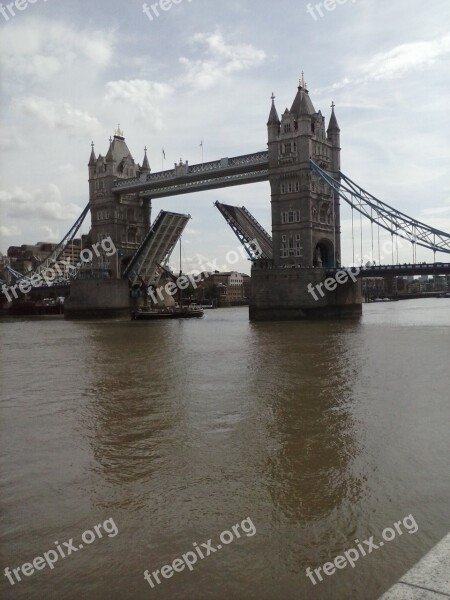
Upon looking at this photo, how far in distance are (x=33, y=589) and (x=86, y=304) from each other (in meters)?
48.6

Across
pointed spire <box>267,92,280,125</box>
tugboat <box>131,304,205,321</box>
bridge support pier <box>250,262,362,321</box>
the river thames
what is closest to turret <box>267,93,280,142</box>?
pointed spire <box>267,92,280,125</box>

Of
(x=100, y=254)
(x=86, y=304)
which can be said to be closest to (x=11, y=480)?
(x=86, y=304)

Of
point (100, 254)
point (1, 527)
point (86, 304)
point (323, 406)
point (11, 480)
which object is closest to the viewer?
point (1, 527)

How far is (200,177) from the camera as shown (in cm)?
4869

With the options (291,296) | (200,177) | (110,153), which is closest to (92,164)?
(110,153)

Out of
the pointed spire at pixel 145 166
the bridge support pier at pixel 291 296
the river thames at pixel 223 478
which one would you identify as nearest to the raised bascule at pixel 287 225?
the bridge support pier at pixel 291 296

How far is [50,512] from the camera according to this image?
587cm

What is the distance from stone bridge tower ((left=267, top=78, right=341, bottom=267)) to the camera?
4169 cm

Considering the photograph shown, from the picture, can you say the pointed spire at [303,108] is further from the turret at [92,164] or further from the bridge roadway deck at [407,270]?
the turret at [92,164]

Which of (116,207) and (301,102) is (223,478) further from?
(116,207)

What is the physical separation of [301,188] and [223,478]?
3718cm

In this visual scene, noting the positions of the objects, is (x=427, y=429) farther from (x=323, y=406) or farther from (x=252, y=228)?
(x=252, y=228)

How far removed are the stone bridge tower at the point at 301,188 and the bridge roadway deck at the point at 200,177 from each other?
201cm

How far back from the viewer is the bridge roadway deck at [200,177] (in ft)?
148
